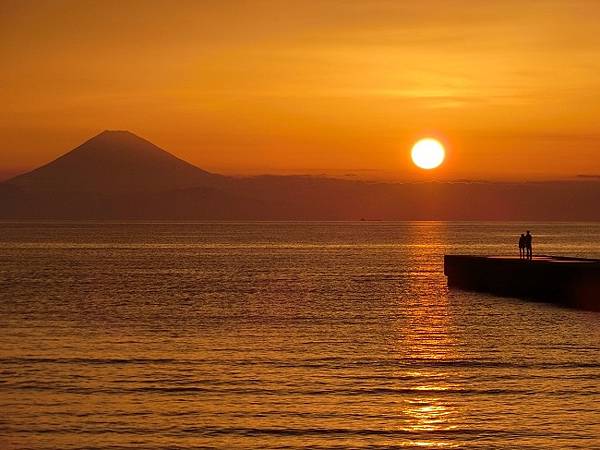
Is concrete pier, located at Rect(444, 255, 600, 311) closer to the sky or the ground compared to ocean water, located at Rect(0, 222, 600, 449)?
closer to the sky

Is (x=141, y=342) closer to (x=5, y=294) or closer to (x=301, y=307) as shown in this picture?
(x=301, y=307)

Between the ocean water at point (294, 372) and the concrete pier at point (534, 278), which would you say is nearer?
the ocean water at point (294, 372)

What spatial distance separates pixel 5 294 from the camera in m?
58.7

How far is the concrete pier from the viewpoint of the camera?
5016 cm

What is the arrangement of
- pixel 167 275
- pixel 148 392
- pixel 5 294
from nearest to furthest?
pixel 148 392 → pixel 5 294 → pixel 167 275

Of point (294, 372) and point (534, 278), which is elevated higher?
point (534, 278)

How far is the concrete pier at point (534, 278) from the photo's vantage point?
165 ft

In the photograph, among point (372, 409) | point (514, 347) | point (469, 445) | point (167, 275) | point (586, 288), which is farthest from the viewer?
point (167, 275)

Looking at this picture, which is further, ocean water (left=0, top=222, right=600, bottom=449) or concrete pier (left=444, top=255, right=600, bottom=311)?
concrete pier (left=444, top=255, right=600, bottom=311)

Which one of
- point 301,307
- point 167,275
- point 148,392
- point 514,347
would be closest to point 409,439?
point 148,392

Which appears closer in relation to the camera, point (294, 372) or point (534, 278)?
point (294, 372)

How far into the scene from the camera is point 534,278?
5538 cm

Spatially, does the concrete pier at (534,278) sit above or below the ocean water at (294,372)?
above

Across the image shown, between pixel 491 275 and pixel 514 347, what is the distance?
26.4 metres
